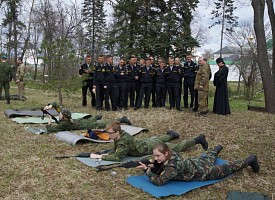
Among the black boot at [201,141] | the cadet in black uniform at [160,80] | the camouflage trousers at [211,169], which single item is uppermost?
the cadet in black uniform at [160,80]

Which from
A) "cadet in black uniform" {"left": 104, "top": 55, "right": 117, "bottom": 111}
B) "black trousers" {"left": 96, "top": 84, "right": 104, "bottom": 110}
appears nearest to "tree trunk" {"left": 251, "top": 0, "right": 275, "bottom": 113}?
"cadet in black uniform" {"left": 104, "top": 55, "right": 117, "bottom": 111}

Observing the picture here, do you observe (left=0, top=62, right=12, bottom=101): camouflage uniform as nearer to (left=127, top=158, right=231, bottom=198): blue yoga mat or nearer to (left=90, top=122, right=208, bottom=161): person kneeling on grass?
(left=90, top=122, right=208, bottom=161): person kneeling on grass

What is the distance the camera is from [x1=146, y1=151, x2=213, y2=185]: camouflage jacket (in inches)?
176

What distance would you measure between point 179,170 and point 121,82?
25.6 feet

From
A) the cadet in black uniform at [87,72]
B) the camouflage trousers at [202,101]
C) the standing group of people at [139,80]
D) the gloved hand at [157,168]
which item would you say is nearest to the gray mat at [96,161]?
the gloved hand at [157,168]

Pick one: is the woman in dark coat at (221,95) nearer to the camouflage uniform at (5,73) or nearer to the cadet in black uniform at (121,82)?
the cadet in black uniform at (121,82)

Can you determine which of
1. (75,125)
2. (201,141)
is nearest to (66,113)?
(75,125)

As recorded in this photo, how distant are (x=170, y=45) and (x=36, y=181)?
13955 mm

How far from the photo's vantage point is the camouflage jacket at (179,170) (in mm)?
4473

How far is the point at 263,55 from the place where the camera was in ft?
41.8

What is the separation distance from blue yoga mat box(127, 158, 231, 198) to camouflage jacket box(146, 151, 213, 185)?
7cm

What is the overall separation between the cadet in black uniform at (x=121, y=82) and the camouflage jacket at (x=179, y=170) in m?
7.44

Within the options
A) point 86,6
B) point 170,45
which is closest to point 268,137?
point 170,45

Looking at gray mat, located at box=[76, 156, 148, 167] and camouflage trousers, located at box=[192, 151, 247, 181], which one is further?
gray mat, located at box=[76, 156, 148, 167]
